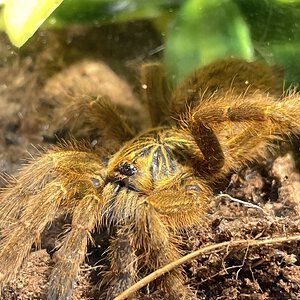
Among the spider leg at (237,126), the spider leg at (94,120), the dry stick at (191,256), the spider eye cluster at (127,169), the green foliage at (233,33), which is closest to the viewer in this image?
the dry stick at (191,256)

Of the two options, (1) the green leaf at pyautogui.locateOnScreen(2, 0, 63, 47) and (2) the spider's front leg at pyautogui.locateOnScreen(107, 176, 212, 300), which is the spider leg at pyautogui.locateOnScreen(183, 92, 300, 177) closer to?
(2) the spider's front leg at pyautogui.locateOnScreen(107, 176, 212, 300)

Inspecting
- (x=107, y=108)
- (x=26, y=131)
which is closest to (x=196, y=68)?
(x=107, y=108)

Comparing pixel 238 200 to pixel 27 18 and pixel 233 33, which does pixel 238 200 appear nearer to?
pixel 233 33

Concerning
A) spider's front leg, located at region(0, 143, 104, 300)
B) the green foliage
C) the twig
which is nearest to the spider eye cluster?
spider's front leg, located at region(0, 143, 104, 300)

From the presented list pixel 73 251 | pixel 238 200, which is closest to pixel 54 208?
pixel 73 251

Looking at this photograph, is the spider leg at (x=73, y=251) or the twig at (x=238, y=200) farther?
the twig at (x=238, y=200)

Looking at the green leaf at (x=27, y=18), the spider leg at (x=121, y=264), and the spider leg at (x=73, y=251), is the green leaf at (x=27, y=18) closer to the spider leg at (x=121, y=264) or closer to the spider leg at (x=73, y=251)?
the spider leg at (x=73, y=251)

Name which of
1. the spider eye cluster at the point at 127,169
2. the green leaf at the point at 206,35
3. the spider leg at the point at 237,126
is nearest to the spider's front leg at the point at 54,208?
the spider eye cluster at the point at 127,169
